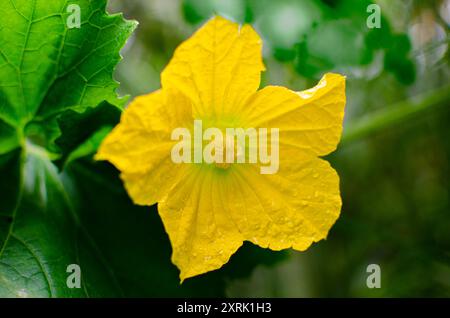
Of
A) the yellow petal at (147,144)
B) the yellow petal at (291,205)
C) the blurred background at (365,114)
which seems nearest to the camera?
the yellow petal at (147,144)

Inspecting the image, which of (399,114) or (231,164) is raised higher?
(399,114)

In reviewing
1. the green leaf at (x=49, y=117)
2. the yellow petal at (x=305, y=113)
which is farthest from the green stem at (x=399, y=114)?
the green leaf at (x=49, y=117)

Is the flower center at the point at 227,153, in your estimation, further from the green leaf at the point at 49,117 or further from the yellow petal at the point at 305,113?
the green leaf at the point at 49,117

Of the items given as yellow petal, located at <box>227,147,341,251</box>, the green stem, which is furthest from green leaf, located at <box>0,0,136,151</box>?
the green stem

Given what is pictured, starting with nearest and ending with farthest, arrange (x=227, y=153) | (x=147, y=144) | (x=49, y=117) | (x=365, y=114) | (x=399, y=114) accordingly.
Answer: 1. (x=147, y=144)
2. (x=227, y=153)
3. (x=49, y=117)
4. (x=399, y=114)
5. (x=365, y=114)

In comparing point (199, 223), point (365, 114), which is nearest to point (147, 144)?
point (199, 223)

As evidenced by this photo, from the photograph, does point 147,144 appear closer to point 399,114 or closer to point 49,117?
point 49,117
